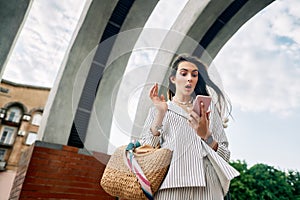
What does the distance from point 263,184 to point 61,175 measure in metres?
3.58

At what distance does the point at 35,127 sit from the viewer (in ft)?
50.7

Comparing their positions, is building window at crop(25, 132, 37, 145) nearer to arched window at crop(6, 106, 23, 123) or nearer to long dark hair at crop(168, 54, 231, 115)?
arched window at crop(6, 106, 23, 123)

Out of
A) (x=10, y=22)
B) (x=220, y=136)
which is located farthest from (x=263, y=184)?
(x=10, y=22)

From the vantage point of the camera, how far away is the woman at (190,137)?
677mm

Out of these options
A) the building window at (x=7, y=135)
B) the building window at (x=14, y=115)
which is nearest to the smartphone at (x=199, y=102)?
the building window at (x=7, y=135)

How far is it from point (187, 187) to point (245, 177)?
3.66 metres

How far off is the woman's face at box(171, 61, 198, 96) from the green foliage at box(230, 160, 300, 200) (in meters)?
3.46

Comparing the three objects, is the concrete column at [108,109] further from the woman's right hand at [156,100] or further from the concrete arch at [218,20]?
the concrete arch at [218,20]

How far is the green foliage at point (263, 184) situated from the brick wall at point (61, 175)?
2.62 m

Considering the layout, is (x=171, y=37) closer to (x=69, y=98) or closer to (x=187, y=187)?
(x=187, y=187)

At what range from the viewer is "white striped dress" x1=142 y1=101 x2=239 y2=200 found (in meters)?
0.68

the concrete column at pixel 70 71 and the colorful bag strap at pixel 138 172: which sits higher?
the concrete column at pixel 70 71

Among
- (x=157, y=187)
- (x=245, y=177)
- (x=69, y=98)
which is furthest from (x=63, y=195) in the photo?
(x=245, y=177)

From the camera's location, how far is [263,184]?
3734 millimetres
